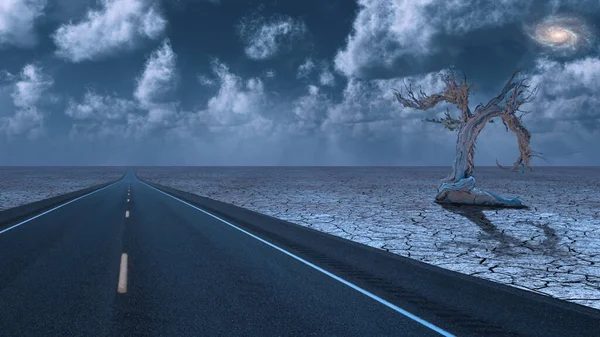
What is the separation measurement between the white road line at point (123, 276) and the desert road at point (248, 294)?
0.06ft

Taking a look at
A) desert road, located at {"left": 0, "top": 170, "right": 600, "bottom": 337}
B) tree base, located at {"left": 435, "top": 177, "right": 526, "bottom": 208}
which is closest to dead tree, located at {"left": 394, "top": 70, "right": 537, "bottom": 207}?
tree base, located at {"left": 435, "top": 177, "right": 526, "bottom": 208}

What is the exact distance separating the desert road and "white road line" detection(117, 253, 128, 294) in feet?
0.06

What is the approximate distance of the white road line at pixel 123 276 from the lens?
20.1 ft

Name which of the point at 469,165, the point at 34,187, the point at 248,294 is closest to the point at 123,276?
the point at 248,294

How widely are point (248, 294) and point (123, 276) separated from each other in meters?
2.28

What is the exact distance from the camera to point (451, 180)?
70.8 ft

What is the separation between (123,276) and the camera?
690cm

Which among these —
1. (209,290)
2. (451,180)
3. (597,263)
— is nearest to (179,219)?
(209,290)

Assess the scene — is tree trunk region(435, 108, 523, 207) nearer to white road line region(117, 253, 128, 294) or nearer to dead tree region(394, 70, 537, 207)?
dead tree region(394, 70, 537, 207)

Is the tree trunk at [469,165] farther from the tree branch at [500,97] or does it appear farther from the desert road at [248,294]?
the desert road at [248,294]

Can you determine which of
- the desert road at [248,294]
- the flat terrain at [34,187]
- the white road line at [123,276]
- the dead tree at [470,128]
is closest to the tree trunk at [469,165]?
the dead tree at [470,128]

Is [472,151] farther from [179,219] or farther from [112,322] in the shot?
[112,322]

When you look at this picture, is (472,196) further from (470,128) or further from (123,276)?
(123,276)

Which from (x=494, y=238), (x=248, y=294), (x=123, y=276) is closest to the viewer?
(x=248, y=294)
